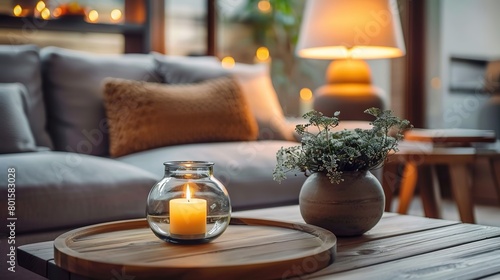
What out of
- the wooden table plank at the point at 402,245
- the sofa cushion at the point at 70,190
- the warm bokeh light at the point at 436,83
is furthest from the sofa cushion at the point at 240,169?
the warm bokeh light at the point at 436,83

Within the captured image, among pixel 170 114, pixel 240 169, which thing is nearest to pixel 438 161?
pixel 240 169

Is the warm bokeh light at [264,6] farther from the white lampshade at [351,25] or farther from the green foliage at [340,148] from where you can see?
the green foliage at [340,148]

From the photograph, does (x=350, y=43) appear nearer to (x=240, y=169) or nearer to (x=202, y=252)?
(x=240, y=169)

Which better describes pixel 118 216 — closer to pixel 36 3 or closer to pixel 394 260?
pixel 394 260

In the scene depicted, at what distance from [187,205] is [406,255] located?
15.7 inches

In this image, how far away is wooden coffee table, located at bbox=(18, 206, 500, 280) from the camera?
101 centimetres

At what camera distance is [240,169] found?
221 cm

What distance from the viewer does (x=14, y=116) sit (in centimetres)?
216

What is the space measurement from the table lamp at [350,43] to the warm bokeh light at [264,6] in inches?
33.1

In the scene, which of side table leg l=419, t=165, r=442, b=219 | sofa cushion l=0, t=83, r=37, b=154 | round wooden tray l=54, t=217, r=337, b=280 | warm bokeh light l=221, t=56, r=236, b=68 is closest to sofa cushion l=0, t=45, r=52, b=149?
sofa cushion l=0, t=83, r=37, b=154

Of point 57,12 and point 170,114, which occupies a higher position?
point 57,12

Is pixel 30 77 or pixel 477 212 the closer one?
pixel 30 77

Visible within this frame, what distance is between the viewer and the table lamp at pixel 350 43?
288cm

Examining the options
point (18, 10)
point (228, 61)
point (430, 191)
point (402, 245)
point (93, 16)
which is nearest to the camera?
point (402, 245)
